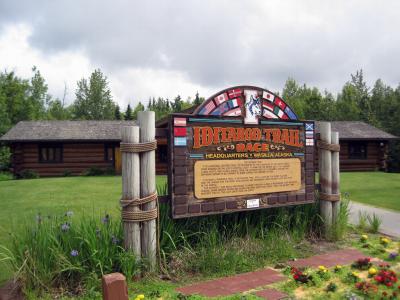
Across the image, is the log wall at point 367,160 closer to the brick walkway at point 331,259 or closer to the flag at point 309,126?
the flag at point 309,126

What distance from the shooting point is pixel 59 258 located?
3.98 m

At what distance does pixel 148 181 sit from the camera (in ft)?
15.2

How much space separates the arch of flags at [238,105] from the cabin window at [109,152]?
19693 mm

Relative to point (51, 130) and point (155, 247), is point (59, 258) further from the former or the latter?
point (51, 130)

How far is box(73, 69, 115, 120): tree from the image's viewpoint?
5716 cm

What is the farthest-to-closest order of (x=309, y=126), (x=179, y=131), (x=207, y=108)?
(x=309, y=126)
(x=207, y=108)
(x=179, y=131)

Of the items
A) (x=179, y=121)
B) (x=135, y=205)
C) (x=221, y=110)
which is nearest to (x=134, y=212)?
(x=135, y=205)

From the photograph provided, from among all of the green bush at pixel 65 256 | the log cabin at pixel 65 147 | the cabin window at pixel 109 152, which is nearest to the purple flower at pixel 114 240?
the green bush at pixel 65 256

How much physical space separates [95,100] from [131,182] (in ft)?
182

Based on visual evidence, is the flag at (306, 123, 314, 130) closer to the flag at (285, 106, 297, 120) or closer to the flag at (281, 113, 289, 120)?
the flag at (285, 106, 297, 120)

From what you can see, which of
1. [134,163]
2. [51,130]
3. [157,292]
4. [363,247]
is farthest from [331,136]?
[51,130]

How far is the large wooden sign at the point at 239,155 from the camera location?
4863 millimetres

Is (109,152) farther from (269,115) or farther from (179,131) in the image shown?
(179,131)

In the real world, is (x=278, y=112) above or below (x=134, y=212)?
above
